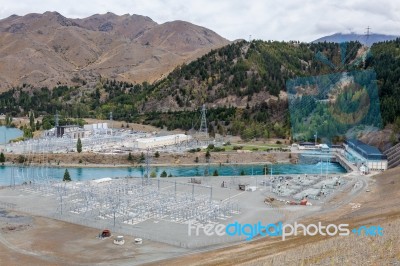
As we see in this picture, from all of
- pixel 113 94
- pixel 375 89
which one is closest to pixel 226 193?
pixel 375 89

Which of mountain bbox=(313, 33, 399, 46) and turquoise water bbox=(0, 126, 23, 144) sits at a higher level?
mountain bbox=(313, 33, 399, 46)

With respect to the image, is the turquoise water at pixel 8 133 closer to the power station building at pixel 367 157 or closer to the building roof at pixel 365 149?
the building roof at pixel 365 149

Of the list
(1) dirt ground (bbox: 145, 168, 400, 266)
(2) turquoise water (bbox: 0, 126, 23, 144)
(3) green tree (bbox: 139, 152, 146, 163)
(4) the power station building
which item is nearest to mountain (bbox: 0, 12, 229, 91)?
(2) turquoise water (bbox: 0, 126, 23, 144)

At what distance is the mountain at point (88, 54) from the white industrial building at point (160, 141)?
5135cm

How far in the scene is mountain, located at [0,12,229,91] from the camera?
113500 mm

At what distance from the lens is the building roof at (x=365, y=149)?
1454 inches

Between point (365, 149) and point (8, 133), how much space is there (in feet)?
135

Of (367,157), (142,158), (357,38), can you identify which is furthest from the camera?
(357,38)

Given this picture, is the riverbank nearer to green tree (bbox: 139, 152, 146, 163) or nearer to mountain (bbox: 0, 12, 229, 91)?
green tree (bbox: 139, 152, 146, 163)

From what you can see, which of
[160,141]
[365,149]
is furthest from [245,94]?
[365,149]

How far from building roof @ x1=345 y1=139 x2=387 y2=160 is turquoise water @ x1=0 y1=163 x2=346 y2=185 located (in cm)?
182

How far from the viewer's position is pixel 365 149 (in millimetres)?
39500

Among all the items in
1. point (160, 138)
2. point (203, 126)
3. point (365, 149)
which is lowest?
point (365, 149)

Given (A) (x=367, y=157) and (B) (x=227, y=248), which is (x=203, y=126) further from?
(B) (x=227, y=248)
